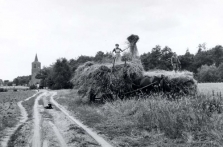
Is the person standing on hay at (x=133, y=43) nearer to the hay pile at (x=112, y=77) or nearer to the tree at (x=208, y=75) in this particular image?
the hay pile at (x=112, y=77)

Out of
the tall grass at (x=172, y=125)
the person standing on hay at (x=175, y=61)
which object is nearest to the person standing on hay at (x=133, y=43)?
the person standing on hay at (x=175, y=61)

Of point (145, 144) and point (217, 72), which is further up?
point (217, 72)

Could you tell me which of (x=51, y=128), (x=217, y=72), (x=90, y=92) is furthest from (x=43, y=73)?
(x=51, y=128)

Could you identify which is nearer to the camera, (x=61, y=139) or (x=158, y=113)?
(x=61, y=139)

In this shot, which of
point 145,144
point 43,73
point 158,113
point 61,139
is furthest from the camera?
point 43,73

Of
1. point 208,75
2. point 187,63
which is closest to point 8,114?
point 208,75

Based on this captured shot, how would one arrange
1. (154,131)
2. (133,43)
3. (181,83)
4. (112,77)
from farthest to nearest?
(133,43)
(112,77)
(181,83)
(154,131)

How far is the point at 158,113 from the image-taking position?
7660 millimetres

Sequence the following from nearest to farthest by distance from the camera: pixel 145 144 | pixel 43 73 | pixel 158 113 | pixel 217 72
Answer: pixel 145 144
pixel 158 113
pixel 217 72
pixel 43 73

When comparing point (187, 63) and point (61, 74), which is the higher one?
point (187, 63)

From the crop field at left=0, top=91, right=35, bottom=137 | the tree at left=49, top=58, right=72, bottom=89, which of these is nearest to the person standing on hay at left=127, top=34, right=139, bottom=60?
the crop field at left=0, top=91, right=35, bottom=137

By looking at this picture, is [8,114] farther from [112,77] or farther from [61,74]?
[61,74]

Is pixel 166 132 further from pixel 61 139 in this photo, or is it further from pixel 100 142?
pixel 61 139

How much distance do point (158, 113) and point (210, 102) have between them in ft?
6.07
